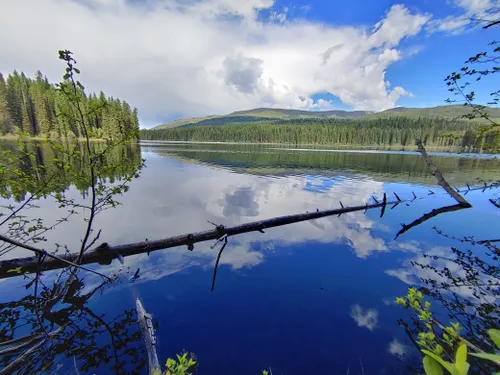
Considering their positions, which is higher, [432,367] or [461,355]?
[461,355]

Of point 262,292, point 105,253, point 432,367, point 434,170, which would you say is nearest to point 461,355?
point 432,367

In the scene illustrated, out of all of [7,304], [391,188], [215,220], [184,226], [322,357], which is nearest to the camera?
[322,357]

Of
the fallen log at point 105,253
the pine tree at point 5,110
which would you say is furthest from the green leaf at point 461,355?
the pine tree at point 5,110

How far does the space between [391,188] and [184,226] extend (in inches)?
829

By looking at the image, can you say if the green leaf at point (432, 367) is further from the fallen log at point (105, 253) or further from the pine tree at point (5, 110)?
the pine tree at point (5, 110)

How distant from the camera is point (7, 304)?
6340mm

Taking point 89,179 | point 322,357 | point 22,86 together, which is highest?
point 22,86

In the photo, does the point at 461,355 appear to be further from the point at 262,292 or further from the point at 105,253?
the point at 105,253

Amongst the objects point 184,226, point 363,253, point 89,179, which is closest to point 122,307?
point 89,179

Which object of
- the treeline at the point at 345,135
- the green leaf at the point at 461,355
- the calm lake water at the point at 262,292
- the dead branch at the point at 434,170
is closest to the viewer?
the green leaf at the point at 461,355

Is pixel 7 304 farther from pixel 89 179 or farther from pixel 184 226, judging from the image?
pixel 184 226

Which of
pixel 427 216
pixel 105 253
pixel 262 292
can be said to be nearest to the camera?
pixel 105 253

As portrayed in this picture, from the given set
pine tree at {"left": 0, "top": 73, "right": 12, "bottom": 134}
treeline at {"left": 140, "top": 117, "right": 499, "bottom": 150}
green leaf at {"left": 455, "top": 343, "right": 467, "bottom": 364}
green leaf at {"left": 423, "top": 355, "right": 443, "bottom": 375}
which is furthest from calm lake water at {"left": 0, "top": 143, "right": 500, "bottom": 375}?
treeline at {"left": 140, "top": 117, "right": 499, "bottom": 150}

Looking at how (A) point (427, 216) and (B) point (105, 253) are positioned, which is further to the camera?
(A) point (427, 216)
